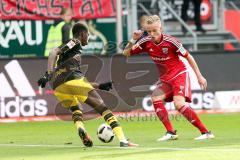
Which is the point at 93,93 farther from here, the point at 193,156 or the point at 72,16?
the point at 72,16

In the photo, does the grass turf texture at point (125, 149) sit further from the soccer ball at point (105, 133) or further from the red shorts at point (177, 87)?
the red shorts at point (177, 87)

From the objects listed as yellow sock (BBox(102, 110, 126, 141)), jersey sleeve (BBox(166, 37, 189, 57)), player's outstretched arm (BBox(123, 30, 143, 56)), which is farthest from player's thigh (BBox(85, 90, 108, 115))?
jersey sleeve (BBox(166, 37, 189, 57))

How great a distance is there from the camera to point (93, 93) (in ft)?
46.6

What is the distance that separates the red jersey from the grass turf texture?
1.17 meters

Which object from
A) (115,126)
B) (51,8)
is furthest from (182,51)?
(51,8)

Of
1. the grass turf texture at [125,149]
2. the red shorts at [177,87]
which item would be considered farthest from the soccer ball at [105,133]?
the red shorts at [177,87]

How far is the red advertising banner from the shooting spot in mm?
22578

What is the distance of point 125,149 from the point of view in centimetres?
1326

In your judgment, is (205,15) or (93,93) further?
Answer: (205,15)

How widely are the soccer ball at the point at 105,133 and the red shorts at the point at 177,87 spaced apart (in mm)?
1557

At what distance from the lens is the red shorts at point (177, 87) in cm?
1512

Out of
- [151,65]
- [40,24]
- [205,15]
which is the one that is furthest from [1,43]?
[205,15]

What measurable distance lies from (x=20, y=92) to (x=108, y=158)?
9.48 m

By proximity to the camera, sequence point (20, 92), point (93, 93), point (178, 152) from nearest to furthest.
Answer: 1. point (178, 152)
2. point (93, 93)
3. point (20, 92)
